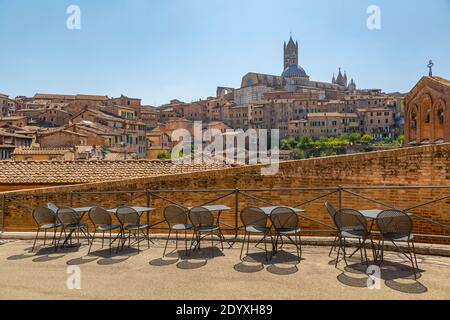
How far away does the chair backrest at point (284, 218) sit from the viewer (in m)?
6.48

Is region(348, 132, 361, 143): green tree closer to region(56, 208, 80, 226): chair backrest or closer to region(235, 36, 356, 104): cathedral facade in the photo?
region(235, 36, 356, 104): cathedral facade

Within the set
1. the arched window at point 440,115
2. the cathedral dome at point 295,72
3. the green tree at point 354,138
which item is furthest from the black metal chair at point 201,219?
the cathedral dome at point 295,72

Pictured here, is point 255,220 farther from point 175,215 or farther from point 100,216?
point 100,216

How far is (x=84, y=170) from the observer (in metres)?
16.1

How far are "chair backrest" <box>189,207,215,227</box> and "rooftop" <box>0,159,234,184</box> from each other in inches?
331

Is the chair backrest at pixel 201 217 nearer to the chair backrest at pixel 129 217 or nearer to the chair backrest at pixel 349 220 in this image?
the chair backrest at pixel 129 217

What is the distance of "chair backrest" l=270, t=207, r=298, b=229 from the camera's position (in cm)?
648

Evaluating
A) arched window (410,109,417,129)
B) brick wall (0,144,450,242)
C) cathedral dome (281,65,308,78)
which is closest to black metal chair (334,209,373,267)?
brick wall (0,144,450,242)

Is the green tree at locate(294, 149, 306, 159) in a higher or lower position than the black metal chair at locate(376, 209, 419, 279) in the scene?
higher

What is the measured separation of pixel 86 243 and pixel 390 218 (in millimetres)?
6286

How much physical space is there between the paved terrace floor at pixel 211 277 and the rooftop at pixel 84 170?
8324mm

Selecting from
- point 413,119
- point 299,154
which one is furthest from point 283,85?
point 413,119
